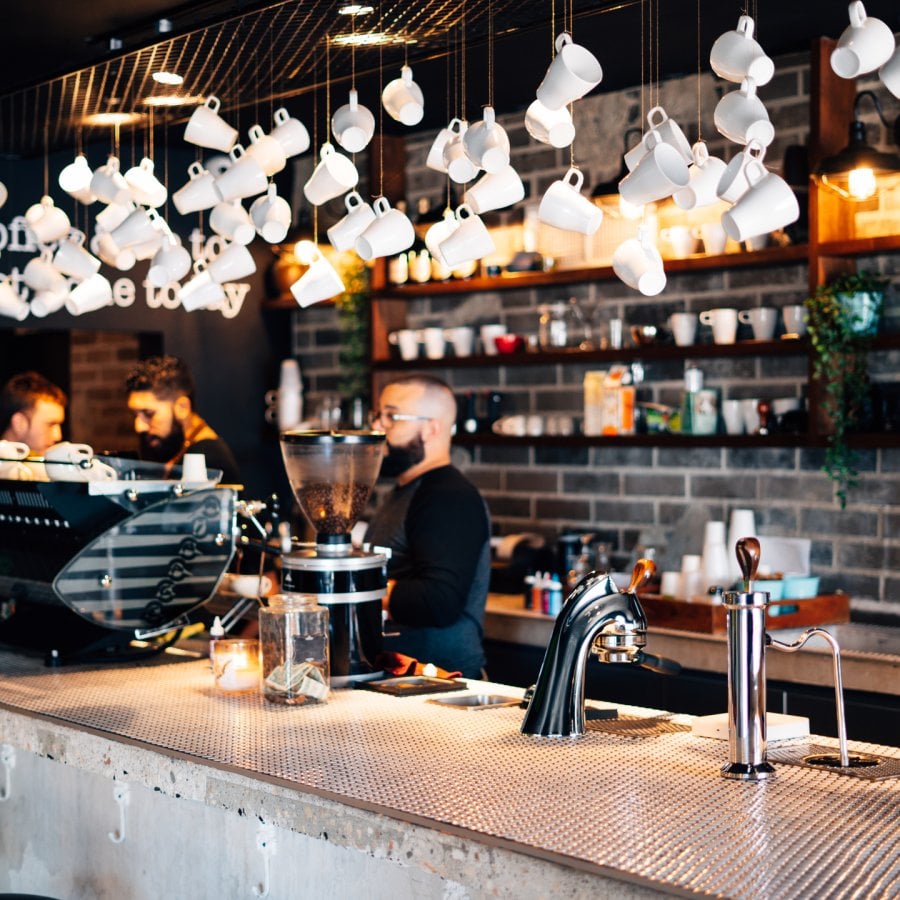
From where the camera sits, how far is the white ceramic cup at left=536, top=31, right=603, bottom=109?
101 inches

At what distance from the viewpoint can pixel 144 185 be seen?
3.52m

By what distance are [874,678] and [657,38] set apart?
2.02 metres

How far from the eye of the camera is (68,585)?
3.17 metres

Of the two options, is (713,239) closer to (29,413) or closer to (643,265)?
(643,265)

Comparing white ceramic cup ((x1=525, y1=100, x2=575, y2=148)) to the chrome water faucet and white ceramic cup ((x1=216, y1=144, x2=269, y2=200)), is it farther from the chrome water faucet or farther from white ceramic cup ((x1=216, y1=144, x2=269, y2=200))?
the chrome water faucet

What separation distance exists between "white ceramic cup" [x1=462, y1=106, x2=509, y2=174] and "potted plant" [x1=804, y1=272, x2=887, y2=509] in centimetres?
198

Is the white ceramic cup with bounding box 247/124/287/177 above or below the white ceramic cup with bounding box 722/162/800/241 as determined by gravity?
above

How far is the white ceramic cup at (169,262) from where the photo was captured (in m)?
3.55

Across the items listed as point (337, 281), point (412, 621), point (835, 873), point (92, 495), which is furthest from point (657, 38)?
point (835, 873)

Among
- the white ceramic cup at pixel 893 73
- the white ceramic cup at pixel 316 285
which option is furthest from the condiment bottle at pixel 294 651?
the white ceramic cup at pixel 893 73

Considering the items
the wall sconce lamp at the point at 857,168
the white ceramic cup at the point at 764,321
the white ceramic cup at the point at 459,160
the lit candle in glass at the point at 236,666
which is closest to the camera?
the white ceramic cup at the point at 459,160

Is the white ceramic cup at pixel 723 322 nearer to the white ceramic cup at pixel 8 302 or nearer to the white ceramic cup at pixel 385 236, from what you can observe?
the white ceramic cup at pixel 385 236

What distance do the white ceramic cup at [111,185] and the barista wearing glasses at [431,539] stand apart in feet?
3.61

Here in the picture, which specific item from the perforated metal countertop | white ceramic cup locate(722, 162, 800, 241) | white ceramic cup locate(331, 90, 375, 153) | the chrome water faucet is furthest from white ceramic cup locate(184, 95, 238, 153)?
the chrome water faucet
